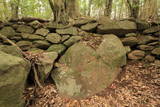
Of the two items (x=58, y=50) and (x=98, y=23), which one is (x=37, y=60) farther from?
(x=98, y=23)

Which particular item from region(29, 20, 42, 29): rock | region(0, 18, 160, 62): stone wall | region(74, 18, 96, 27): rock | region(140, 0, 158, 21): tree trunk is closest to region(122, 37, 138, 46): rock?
region(0, 18, 160, 62): stone wall

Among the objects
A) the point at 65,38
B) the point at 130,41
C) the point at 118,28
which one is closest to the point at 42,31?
A: the point at 65,38

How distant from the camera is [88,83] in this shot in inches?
117

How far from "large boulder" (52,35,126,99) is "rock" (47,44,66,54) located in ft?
0.56

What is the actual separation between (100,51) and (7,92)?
2.25 metres

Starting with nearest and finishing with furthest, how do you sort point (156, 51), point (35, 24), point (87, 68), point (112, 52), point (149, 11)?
point (87, 68) < point (112, 52) < point (156, 51) < point (35, 24) < point (149, 11)

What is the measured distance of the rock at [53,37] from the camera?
3.71 m

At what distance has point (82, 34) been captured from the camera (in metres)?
3.86

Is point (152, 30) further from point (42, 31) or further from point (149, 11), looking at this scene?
point (42, 31)

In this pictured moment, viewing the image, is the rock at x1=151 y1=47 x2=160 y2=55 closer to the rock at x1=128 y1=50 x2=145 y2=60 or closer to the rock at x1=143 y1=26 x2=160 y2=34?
the rock at x1=128 y1=50 x2=145 y2=60

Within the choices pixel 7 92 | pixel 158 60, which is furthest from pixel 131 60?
pixel 7 92

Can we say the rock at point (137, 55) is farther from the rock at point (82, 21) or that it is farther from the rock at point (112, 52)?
the rock at point (82, 21)

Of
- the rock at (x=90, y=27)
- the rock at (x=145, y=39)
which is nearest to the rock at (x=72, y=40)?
the rock at (x=90, y=27)

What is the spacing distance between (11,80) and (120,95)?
2.20 m
